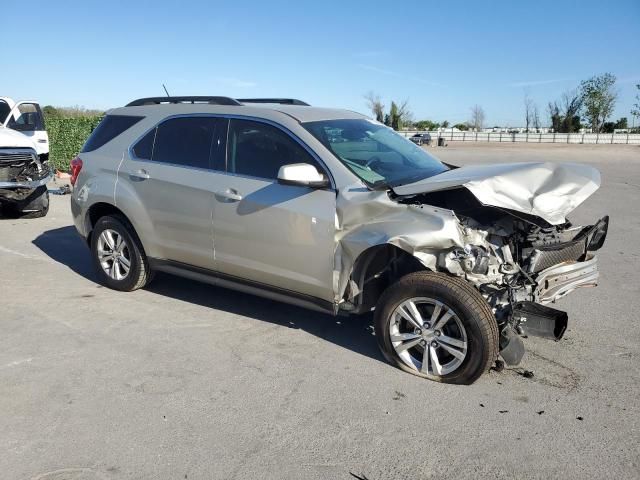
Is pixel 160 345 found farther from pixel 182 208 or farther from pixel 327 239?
pixel 327 239

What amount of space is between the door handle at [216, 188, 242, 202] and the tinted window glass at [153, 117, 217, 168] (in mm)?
387

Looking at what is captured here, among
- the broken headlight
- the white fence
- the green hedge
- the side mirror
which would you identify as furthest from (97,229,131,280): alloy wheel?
the white fence

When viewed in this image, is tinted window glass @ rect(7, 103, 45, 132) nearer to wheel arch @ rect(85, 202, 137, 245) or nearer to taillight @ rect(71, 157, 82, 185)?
taillight @ rect(71, 157, 82, 185)

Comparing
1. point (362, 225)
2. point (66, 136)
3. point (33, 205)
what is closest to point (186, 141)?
point (362, 225)

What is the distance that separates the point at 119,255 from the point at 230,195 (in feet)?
5.88

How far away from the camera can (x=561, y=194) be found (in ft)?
13.6

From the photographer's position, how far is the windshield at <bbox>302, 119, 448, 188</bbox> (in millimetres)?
4457

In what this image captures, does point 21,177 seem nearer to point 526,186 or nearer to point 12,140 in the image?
point 12,140

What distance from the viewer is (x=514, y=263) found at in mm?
4105

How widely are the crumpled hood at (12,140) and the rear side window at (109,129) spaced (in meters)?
4.43

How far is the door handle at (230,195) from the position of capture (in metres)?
4.68

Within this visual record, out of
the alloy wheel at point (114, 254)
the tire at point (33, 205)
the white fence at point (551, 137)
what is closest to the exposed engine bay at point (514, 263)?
the alloy wheel at point (114, 254)

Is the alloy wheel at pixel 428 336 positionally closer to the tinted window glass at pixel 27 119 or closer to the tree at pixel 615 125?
the tinted window glass at pixel 27 119

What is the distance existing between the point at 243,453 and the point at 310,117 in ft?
9.03
